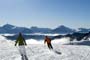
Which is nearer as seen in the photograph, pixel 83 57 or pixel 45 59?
pixel 45 59

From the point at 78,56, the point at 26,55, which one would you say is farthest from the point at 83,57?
the point at 26,55

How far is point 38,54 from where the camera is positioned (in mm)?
28688

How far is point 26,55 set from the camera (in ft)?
90.7

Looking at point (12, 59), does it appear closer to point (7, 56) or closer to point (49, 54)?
point (7, 56)

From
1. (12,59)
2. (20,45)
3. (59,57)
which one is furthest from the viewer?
(20,45)

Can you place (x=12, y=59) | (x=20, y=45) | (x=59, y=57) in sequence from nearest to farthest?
1. (x=12, y=59)
2. (x=59, y=57)
3. (x=20, y=45)

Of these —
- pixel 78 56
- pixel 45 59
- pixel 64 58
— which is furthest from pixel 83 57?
pixel 45 59

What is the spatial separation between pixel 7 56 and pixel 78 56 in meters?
→ 9.07

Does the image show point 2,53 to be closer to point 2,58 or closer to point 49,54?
point 2,58

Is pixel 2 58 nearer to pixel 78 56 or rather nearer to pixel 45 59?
pixel 45 59

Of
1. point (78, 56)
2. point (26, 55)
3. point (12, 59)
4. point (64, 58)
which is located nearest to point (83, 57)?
point (78, 56)

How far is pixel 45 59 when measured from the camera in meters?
26.2

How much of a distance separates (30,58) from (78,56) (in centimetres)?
657

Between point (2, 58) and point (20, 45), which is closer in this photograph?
point (2, 58)
